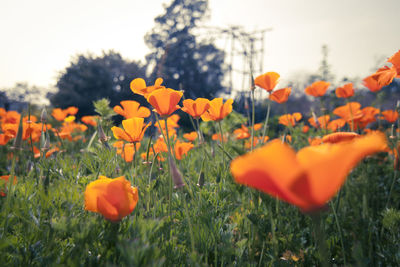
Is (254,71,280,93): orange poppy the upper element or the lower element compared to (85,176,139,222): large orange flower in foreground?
upper

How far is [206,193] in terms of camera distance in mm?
1207

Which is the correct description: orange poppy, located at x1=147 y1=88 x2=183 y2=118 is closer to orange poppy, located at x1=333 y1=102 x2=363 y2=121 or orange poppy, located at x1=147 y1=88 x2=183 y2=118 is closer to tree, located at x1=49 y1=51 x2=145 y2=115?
orange poppy, located at x1=333 y1=102 x2=363 y2=121

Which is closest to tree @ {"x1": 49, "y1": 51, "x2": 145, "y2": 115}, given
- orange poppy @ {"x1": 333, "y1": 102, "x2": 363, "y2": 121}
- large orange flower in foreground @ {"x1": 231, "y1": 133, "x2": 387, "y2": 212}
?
orange poppy @ {"x1": 333, "y1": 102, "x2": 363, "y2": 121}

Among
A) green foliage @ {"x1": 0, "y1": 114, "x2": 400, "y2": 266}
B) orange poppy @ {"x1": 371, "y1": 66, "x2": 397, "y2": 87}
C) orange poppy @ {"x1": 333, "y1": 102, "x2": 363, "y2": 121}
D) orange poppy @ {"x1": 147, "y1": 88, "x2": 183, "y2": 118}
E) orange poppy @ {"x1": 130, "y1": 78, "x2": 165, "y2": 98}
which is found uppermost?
orange poppy @ {"x1": 371, "y1": 66, "x2": 397, "y2": 87}

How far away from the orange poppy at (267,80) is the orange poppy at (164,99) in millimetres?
652

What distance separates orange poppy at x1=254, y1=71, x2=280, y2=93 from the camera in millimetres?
1526

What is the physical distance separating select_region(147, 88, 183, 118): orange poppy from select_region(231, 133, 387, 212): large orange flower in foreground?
659 mm

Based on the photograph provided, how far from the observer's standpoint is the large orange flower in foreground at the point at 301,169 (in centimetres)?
41

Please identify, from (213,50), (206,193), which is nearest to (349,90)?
(206,193)

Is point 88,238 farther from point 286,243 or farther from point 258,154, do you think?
point 286,243

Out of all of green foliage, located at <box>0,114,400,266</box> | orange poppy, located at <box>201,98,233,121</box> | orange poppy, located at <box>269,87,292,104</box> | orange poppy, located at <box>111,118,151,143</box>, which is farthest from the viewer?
orange poppy, located at <box>269,87,292,104</box>

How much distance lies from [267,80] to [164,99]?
756mm

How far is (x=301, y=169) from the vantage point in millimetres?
413

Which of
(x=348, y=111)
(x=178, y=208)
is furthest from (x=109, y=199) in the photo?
(x=348, y=111)
